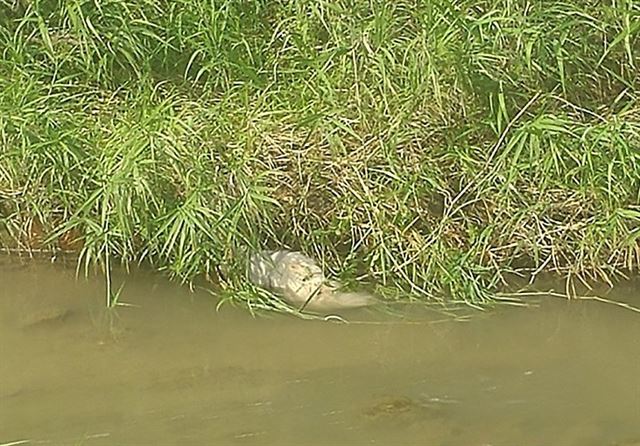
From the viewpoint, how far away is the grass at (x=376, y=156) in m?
3.21

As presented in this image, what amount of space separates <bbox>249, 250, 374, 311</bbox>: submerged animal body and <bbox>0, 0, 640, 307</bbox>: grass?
0.07m

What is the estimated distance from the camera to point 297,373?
111 inches

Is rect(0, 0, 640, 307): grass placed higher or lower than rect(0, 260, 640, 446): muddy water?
higher

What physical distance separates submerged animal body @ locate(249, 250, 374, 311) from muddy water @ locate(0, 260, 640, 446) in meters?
0.09

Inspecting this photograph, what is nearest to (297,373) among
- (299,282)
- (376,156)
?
(299,282)

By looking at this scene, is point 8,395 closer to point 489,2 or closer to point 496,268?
point 496,268

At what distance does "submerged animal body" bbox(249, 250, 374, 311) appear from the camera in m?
3.17

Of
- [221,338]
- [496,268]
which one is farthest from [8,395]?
[496,268]

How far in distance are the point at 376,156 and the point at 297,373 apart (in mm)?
845

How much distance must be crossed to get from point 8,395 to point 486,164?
5.18 ft

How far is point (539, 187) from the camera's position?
128 inches

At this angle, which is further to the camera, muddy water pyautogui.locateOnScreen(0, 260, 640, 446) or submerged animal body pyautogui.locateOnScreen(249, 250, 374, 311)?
submerged animal body pyautogui.locateOnScreen(249, 250, 374, 311)

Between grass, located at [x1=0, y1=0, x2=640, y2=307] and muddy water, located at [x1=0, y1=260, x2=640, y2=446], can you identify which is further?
grass, located at [x1=0, y1=0, x2=640, y2=307]

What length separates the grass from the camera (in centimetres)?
321
